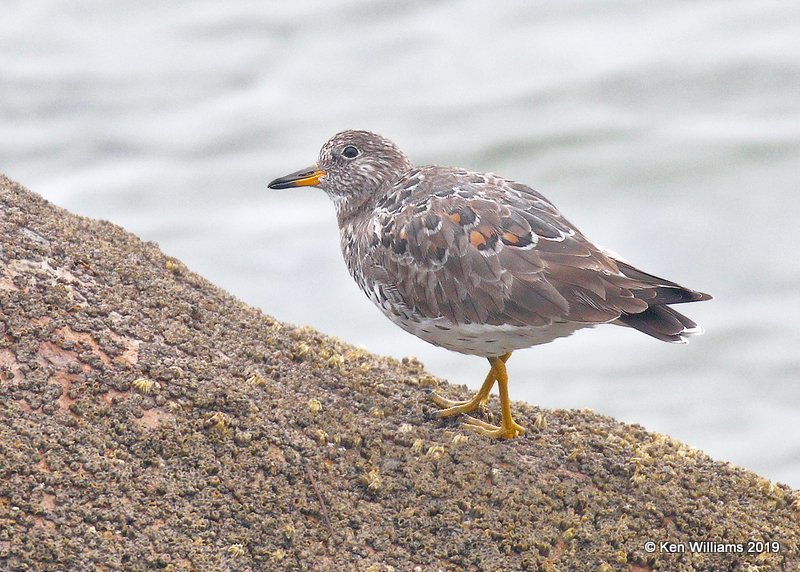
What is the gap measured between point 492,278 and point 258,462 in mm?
1897

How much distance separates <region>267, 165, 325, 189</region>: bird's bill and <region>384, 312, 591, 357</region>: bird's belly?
1857 millimetres

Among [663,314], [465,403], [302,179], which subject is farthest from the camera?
Answer: [302,179]

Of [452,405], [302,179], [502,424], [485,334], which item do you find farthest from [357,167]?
[502,424]

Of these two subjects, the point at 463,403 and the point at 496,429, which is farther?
the point at 463,403

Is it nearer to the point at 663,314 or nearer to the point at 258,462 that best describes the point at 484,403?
the point at 663,314

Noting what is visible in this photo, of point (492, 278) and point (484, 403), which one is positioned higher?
point (492, 278)

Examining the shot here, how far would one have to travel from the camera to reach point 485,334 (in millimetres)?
6215

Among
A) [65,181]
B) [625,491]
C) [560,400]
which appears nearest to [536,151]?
[560,400]

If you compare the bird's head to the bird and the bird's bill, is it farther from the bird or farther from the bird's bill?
the bird

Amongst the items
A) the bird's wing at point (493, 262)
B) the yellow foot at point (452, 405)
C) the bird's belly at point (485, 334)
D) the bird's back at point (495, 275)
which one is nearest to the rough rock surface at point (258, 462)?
the yellow foot at point (452, 405)

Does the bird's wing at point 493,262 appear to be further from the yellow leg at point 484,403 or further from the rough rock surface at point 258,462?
the rough rock surface at point 258,462

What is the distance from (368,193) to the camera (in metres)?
7.75

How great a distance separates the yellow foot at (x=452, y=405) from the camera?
243 inches

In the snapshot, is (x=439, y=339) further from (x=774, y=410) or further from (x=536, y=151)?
(x=536, y=151)
